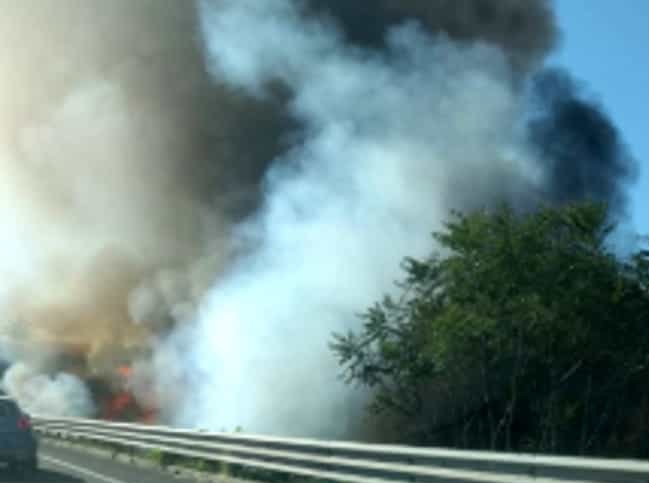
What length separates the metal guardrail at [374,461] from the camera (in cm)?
1269

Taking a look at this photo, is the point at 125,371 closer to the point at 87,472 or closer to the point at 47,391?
the point at 47,391

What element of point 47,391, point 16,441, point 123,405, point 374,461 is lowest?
point 374,461

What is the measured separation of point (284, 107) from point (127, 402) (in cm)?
1097

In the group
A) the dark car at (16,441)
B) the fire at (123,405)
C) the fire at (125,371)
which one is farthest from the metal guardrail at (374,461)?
the fire at (125,371)

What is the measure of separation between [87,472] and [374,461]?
7678 millimetres

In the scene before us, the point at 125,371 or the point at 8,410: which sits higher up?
the point at 125,371

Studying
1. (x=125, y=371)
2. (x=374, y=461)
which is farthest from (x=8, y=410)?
(x=125, y=371)

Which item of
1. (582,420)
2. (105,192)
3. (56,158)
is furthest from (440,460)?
(56,158)

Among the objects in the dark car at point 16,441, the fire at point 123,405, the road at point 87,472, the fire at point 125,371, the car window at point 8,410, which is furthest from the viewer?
the fire at point 125,371

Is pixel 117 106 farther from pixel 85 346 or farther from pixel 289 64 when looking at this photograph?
pixel 85 346

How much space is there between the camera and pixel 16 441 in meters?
22.4

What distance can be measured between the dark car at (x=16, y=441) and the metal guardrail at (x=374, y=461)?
2.92 metres

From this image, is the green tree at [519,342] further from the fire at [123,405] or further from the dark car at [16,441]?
the fire at [123,405]

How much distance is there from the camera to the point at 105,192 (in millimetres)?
43156
